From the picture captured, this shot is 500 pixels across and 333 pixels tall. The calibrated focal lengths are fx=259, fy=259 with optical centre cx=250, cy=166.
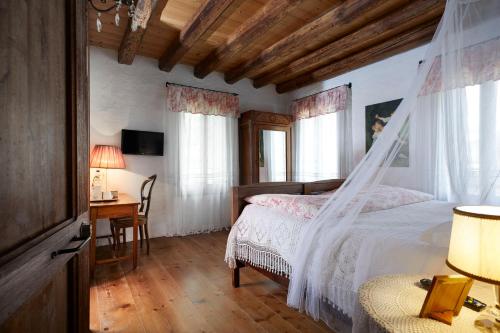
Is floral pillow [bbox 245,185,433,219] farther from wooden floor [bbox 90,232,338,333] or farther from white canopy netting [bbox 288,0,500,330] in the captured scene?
wooden floor [bbox 90,232,338,333]

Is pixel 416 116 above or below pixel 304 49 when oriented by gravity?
below

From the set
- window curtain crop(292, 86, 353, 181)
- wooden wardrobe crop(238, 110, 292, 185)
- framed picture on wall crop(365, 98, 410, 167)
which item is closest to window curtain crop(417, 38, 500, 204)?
framed picture on wall crop(365, 98, 410, 167)

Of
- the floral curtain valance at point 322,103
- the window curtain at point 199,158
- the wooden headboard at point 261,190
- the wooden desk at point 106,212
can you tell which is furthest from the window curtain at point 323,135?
the wooden desk at point 106,212

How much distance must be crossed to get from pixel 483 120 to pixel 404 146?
397 millimetres

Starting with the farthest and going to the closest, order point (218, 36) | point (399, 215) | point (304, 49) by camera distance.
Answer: point (304, 49)
point (218, 36)
point (399, 215)

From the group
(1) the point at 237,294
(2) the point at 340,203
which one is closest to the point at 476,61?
(2) the point at 340,203

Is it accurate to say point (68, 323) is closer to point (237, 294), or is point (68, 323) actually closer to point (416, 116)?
point (237, 294)

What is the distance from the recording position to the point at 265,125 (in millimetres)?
4336

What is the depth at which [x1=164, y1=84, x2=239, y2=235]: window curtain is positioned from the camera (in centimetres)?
388

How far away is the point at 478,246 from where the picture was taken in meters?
0.73

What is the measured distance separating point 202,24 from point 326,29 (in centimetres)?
126

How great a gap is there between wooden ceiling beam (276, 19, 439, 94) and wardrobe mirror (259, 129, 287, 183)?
97 cm

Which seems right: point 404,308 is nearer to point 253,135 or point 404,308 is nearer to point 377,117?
point 377,117

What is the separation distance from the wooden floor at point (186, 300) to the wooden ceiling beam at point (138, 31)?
7.57ft
